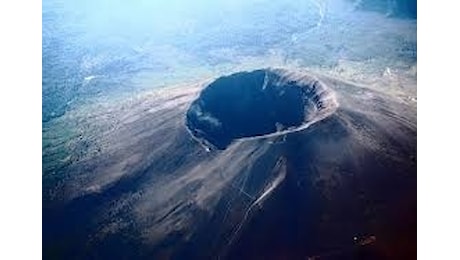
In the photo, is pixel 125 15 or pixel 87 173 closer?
pixel 87 173

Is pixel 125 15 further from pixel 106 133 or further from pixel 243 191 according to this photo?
pixel 243 191

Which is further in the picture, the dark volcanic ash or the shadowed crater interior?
the shadowed crater interior

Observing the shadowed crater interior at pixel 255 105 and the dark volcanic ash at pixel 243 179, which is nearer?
the dark volcanic ash at pixel 243 179

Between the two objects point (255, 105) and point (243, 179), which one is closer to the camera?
point (243, 179)

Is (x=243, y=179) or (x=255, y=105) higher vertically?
(x=255, y=105)

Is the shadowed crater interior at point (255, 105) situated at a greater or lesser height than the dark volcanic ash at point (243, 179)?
greater

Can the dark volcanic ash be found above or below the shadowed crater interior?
below

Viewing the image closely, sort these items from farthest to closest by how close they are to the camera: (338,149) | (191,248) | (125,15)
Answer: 1. (125,15)
2. (338,149)
3. (191,248)
